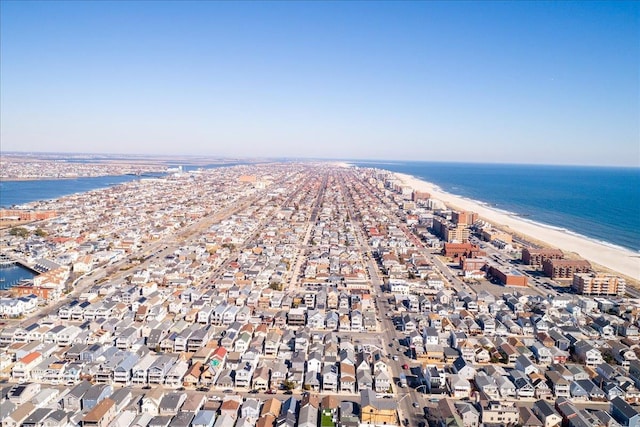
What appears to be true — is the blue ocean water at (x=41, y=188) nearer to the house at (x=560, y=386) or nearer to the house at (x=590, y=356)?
the house at (x=560, y=386)

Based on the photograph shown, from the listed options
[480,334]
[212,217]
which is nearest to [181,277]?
[480,334]

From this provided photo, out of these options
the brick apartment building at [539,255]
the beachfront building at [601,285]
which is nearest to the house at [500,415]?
the beachfront building at [601,285]

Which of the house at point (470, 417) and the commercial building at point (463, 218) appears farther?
the commercial building at point (463, 218)

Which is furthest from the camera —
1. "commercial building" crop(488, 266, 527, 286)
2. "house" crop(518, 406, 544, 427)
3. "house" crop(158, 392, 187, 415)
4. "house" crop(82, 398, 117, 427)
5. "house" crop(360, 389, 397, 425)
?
"commercial building" crop(488, 266, 527, 286)

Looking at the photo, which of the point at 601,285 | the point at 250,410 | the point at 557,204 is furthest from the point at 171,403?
the point at 557,204

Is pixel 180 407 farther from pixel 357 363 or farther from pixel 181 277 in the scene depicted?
pixel 181 277

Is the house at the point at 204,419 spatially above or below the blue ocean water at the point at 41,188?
below

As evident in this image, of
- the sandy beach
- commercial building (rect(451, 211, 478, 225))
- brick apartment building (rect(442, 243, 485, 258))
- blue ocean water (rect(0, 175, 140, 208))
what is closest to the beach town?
brick apartment building (rect(442, 243, 485, 258))

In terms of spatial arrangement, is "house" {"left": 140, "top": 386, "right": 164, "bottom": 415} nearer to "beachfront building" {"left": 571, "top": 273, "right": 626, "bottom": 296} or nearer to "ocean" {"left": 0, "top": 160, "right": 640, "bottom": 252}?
"beachfront building" {"left": 571, "top": 273, "right": 626, "bottom": 296}

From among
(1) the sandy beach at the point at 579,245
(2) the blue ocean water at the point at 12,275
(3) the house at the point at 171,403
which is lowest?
(2) the blue ocean water at the point at 12,275

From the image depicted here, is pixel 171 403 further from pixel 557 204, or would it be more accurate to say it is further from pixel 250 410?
pixel 557 204
